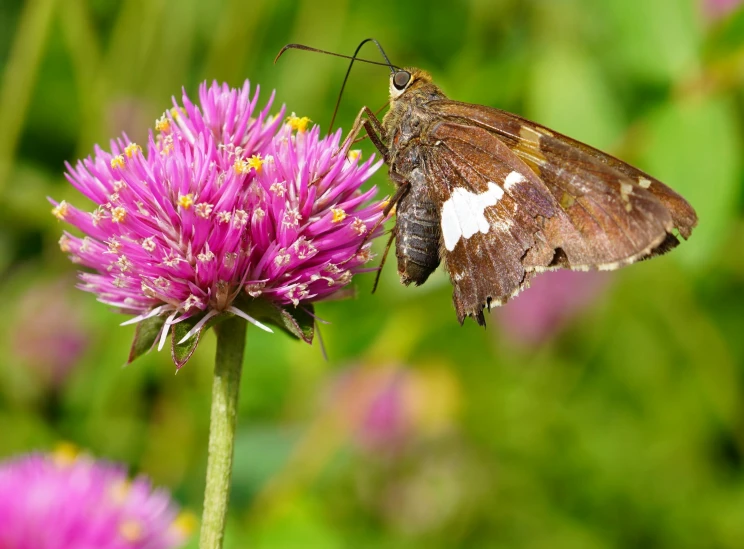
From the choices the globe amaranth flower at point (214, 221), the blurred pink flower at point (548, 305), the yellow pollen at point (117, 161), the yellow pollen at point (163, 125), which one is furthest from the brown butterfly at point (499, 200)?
the blurred pink flower at point (548, 305)

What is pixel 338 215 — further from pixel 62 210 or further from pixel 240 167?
pixel 62 210

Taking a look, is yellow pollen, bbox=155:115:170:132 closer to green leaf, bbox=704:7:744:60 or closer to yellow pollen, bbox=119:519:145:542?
yellow pollen, bbox=119:519:145:542

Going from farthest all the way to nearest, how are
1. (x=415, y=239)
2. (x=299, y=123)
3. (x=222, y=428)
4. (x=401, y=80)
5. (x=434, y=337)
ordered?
(x=434, y=337), (x=401, y=80), (x=415, y=239), (x=299, y=123), (x=222, y=428)

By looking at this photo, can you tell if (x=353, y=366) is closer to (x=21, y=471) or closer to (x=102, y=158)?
(x=21, y=471)

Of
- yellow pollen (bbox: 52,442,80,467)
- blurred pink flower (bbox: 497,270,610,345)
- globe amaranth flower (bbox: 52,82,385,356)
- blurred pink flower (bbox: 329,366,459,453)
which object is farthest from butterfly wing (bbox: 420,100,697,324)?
blurred pink flower (bbox: 497,270,610,345)

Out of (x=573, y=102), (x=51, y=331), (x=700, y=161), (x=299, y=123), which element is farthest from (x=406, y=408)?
(x=299, y=123)

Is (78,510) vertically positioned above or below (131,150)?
below

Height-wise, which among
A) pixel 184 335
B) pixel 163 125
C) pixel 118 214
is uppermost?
pixel 163 125
